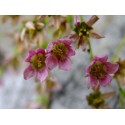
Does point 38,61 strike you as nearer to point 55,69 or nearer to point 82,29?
point 82,29

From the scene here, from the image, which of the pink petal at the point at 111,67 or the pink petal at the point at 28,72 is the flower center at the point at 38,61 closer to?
the pink petal at the point at 28,72

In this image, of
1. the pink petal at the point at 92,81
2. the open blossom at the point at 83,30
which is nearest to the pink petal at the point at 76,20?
the open blossom at the point at 83,30

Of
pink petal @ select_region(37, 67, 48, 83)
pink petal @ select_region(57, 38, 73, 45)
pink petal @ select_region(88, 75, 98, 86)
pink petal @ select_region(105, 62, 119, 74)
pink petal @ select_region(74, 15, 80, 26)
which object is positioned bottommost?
pink petal @ select_region(88, 75, 98, 86)

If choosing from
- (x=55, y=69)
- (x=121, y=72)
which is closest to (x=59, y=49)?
(x=121, y=72)

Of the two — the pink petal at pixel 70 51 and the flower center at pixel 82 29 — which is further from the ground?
the flower center at pixel 82 29

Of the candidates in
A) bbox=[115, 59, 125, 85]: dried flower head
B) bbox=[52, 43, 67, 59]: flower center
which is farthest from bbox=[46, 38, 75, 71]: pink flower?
bbox=[115, 59, 125, 85]: dried flower head

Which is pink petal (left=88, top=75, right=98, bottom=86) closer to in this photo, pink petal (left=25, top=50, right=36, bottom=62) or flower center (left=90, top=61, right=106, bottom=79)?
flower center (left=90, top=61, right=106, bottom=79)
